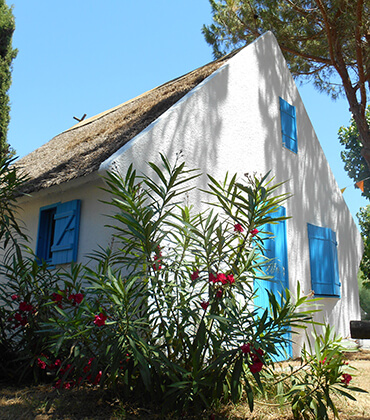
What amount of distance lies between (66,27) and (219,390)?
590 centimetres

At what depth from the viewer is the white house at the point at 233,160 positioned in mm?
5141

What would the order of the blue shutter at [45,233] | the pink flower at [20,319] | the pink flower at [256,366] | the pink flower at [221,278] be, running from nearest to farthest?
the pink flower at [256,366] < the pink flower at [221,278] < the pink flower at [20,319] < the blue shutter at [45,233]

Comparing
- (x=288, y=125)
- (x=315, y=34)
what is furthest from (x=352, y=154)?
(x=288, y=125)

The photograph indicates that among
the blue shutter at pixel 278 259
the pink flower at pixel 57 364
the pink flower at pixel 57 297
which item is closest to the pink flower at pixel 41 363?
the pink flower at pixel 57 364

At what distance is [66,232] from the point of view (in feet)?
17.6

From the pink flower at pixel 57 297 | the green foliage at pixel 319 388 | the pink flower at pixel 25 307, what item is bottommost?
the green foliage at pixel 319 388

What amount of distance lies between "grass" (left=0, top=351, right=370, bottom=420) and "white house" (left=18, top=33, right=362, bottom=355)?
5.56 ft

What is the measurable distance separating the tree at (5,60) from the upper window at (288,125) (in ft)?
20.1

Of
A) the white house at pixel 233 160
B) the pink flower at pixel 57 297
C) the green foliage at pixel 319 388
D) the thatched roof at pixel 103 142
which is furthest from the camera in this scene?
the white house at pixel 233 160

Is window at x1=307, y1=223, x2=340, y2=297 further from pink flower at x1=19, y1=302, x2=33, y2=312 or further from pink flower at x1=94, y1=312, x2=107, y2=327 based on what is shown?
pink flower at x1=94, y1=312, x2=107, y2=327

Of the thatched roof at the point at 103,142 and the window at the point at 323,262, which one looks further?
the window at the point at 323,262

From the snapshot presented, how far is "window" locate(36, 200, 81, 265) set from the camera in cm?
525

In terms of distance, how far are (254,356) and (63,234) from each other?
3159 mm

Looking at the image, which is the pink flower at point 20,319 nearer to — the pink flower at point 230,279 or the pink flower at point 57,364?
the pink flower at point 57,364
